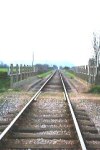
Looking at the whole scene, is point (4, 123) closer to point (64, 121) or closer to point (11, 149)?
point (64, 121)

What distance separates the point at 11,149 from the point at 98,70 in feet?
70.7

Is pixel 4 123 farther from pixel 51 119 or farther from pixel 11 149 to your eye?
pixel 11 149

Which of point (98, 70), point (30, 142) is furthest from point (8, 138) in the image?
point (98, 70)

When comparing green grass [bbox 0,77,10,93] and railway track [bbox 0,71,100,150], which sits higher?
railway track [bbox 0,71,100,150]

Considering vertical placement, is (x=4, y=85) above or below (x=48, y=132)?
below

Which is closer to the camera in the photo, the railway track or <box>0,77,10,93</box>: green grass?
the railway track

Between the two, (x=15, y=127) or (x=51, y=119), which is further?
(x=51, y=119)

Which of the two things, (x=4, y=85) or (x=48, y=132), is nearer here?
(x=48, y=132)

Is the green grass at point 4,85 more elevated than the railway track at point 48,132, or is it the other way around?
the railway track at point 48,132

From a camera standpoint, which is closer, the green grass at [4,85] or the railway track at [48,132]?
the railway track at [48,132]

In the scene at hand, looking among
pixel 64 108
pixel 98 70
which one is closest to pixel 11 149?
pixel 64 108

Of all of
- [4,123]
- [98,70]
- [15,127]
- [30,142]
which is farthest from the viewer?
[98,70]

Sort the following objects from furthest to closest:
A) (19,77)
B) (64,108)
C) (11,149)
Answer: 1. (19,77)
2. (64,108)
3. (11,149)

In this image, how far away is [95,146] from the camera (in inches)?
356
